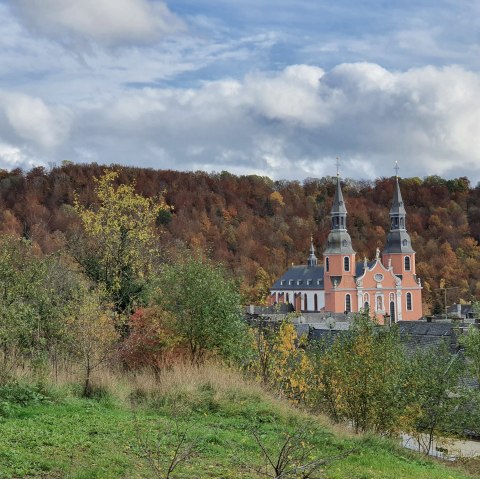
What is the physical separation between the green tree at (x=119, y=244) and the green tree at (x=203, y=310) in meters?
4.63

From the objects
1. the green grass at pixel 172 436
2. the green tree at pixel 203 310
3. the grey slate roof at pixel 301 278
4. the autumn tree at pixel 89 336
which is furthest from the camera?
the grey slate roof at pixel 301 278

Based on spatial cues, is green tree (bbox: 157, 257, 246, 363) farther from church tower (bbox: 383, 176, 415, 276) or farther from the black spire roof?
the black spire roof

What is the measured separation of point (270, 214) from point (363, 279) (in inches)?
1383

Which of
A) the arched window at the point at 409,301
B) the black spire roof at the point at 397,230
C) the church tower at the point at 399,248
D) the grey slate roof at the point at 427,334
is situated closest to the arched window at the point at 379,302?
the arched window at the point at 409,301

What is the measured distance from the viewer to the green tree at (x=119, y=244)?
86.2 feet

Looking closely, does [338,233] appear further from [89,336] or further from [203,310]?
[89,336]

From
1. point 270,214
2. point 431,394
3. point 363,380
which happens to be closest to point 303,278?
point 270,214

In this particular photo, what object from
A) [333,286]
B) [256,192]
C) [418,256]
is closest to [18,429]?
[333,286]

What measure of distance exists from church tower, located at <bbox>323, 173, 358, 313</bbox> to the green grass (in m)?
74.4

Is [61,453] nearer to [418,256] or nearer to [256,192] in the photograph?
[418,256]

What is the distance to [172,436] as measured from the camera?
12055mm

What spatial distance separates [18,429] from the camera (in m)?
11.5

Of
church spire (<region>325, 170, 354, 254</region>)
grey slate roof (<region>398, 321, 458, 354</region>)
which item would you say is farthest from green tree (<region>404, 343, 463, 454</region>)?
church spire (<region>325, 170, 354, 254</region>)

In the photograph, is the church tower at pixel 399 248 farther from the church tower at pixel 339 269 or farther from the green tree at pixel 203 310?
the green tree at pixel 203 310
